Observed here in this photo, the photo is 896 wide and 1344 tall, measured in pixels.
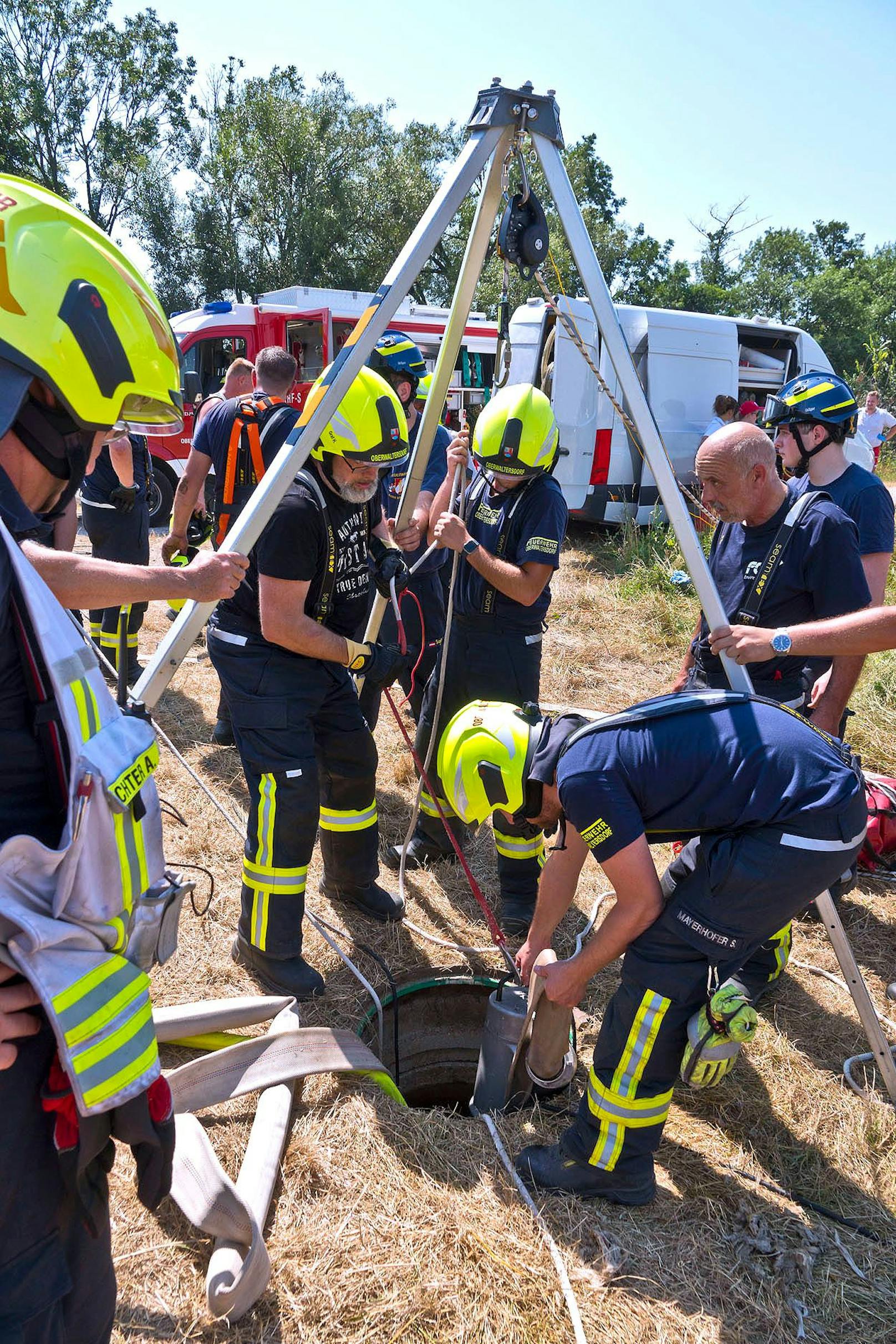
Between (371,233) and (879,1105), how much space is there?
32077 mm

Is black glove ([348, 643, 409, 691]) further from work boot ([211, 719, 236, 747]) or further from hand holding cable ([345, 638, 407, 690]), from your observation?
work boot ([211, 719, 236, 747])

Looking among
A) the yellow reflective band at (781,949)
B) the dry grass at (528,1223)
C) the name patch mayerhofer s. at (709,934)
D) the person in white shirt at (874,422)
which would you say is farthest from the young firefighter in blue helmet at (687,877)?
the person in white shirt at (874,422)

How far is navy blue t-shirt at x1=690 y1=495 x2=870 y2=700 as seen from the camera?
3.13m

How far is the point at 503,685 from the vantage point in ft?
13.0

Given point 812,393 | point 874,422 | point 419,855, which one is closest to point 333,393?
point 812,393

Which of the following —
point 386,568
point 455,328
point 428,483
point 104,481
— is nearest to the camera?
point 455,328

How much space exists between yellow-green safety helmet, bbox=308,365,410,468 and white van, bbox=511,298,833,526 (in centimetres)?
710

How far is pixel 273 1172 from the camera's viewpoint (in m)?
2.41

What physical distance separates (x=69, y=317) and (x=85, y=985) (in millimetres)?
993

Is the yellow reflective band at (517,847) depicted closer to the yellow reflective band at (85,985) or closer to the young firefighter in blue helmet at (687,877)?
the young firefighter in blue helmet at (687,877)

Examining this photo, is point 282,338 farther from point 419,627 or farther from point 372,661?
point 372,661

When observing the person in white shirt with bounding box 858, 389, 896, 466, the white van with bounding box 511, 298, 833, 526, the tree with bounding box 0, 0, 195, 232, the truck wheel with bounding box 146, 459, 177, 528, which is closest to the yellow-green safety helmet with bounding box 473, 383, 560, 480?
the white van with bounding box 511, 298, 833, 526

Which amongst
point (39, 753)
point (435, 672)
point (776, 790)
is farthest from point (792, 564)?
point (39, 753)

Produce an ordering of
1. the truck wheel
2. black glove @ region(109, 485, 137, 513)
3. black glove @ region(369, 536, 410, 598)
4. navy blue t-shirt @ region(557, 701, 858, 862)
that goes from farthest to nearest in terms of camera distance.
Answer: the truck wheel < black glove @ region(109, 485, 137, 513) < black glove @ region(369, 536, 410, 598) < navy blue t-shirt @ region(557, 701, 858, 862)
